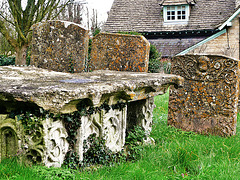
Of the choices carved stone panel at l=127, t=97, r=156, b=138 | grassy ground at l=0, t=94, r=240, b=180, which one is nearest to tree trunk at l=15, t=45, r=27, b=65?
carved stone panel at l=127, t=97, r=156, b=138

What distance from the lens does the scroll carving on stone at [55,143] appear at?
232cm

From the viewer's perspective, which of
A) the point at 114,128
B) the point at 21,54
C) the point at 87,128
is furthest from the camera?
the point at 21,54

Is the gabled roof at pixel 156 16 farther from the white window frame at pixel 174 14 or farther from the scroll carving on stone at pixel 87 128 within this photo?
the scroll carving on stone at pixel 87 128

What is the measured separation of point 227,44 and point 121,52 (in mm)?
13077

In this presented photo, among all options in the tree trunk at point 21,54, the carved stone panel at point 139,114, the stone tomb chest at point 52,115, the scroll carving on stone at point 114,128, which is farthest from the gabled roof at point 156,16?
the stone tomb chest at point 52,115

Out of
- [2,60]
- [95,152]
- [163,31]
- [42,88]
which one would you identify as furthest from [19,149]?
[163,31]

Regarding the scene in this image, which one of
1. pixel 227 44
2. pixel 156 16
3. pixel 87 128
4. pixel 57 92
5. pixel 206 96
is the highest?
pixel 156 16

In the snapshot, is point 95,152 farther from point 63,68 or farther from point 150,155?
point 63,68

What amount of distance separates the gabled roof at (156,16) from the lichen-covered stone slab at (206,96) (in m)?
13.1

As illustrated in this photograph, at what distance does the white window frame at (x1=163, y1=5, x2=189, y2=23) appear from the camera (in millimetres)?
18339

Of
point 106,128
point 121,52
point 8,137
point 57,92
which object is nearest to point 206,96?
point 121,52

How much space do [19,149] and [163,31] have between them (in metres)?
16.7

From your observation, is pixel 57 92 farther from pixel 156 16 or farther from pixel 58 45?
pixel 156 16

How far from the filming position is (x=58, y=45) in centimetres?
474
